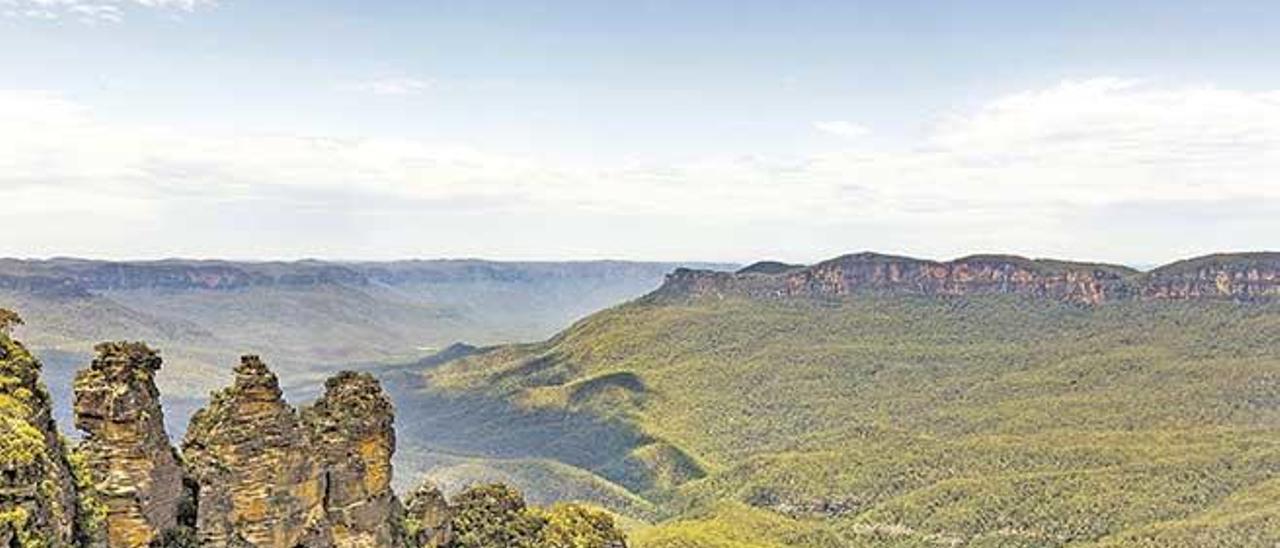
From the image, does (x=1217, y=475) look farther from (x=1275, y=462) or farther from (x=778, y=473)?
(x=778, y=473)

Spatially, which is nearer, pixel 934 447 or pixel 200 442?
pixel 200 442

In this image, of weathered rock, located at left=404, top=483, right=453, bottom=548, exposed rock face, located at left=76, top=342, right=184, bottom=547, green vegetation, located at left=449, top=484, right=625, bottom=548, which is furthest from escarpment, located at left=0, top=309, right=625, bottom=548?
green vegetation, located at left=449, top=484, right=625, bottom=548

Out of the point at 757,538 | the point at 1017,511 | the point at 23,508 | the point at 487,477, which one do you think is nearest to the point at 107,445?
the point at 23,508

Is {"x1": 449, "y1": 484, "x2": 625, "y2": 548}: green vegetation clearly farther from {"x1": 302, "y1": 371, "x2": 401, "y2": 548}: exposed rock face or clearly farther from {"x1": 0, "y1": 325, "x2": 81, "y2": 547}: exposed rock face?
{"x1": 0, "y1": 325, "x2": 81, "y2": 547}: exposed rock face

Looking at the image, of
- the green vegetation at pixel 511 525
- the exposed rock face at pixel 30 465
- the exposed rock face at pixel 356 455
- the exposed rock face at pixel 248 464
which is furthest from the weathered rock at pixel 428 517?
the exposed rock face at pixel 30 465

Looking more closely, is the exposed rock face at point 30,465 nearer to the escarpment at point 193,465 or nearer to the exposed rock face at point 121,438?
the escarpment at point 193,465
